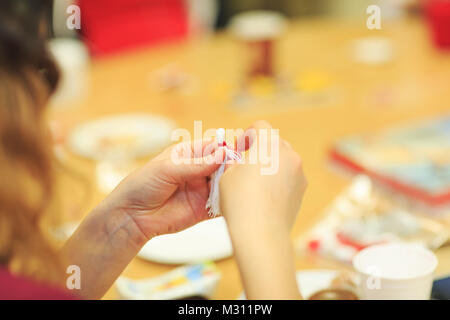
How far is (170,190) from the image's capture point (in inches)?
36.4

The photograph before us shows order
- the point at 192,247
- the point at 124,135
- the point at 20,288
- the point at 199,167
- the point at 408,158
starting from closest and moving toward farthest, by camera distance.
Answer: the point at 20,288, the point at 199,167, the point at 192,247, the point at 408,158, the point at 124,135

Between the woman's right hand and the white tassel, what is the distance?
→ 19mm

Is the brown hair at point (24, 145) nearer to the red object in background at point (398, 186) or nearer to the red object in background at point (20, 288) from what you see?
the red object in background at point (20, 288)

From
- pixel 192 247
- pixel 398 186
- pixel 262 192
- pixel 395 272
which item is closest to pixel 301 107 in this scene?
pixel 398 186

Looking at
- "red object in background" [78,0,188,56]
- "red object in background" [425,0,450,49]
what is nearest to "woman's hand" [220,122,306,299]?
"red object in background" [425,0,450,49]

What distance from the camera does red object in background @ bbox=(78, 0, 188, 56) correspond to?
2648mm

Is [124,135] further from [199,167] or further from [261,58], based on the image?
[199,167]

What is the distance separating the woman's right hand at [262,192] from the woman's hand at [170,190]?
6cm

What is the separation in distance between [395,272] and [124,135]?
3.19 feet

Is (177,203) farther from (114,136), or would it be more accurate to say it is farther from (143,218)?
(114,136)

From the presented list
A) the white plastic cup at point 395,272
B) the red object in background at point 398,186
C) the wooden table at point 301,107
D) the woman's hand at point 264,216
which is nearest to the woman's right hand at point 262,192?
the woman's hand at point 264,216

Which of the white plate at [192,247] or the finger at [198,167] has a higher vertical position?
the finger at [198,167]

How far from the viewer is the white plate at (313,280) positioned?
101cm

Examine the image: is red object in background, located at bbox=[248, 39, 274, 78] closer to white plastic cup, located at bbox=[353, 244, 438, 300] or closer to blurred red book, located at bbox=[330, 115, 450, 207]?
blurred red book, located at bbox=[330, 115, 450, 207]
